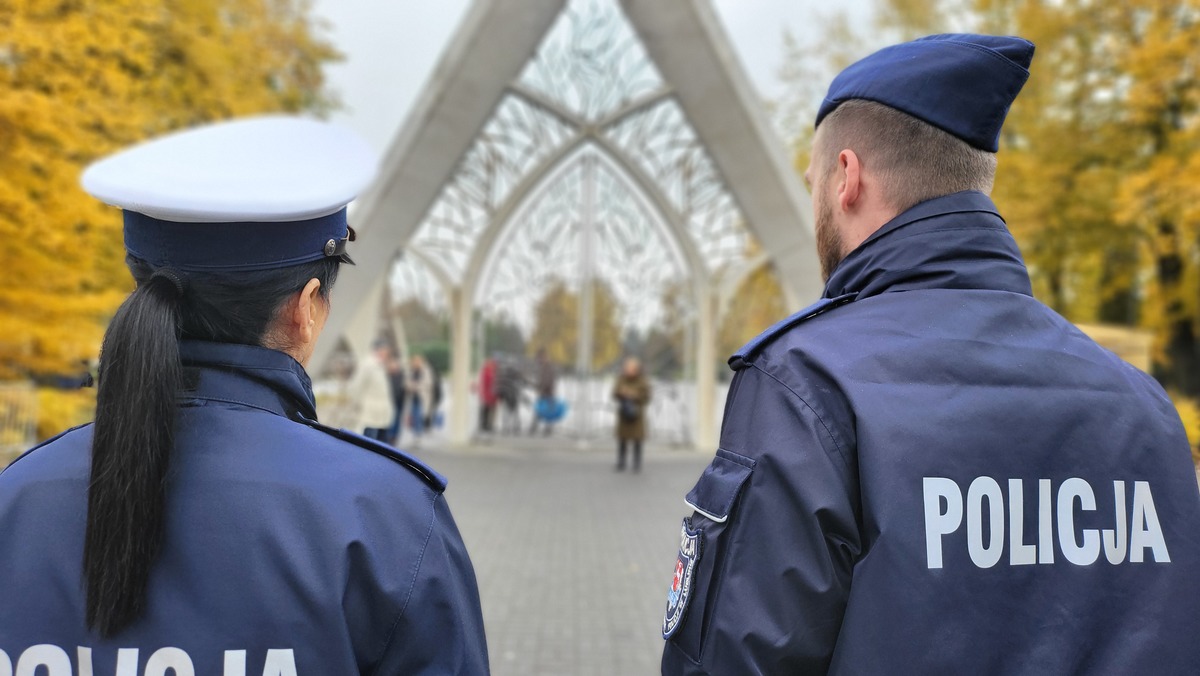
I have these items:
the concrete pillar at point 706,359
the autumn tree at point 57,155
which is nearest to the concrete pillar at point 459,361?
the concrete pillar at point 706,359

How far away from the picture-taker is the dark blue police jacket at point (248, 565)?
1191 mm

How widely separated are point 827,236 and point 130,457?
1168mm

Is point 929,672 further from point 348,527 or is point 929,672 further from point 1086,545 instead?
point 348,527

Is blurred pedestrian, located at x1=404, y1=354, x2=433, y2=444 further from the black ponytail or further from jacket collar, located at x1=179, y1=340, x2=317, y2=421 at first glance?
the black ponytail

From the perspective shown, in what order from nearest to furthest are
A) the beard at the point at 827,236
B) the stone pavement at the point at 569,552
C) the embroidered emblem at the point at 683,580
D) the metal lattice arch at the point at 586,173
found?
1. the embroidered emblem at the point at 683,580
2. the beard at the point at 827,236
3. the stone pavement at the point at 569,552
4. the metal lattice arch at the point at 586,173

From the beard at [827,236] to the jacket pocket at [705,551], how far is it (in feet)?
1.50

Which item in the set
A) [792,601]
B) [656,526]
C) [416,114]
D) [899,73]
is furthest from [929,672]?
[416,114]

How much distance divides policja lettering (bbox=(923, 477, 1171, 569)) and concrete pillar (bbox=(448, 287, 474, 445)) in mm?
13648

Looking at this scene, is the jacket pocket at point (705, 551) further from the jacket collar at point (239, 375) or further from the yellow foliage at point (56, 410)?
the yellow foliage at point (56, 410)

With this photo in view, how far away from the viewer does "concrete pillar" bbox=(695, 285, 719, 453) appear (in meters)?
14.7

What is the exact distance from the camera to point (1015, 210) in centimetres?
1644

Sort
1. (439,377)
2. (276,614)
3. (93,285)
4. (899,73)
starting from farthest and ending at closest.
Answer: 1. (439,377)
2. (93,285)
3. (899,73)
4. (276,614)

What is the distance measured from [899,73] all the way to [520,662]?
430 cm

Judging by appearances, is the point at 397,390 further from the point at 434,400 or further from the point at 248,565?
the point at 248,565
